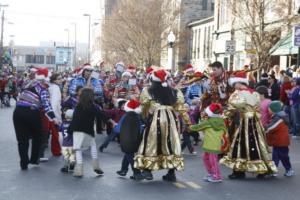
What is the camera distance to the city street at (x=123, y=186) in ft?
28.4

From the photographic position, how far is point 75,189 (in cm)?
904

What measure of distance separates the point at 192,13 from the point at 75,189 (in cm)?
4843

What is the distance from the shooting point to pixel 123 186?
930 cm

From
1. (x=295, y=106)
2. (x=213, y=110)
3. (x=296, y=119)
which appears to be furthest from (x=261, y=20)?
(x=213, y=110)

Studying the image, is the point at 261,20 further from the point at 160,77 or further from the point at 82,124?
the point at 82,124

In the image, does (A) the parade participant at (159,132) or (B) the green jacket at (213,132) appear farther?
(B) the green jacket at (213,132)

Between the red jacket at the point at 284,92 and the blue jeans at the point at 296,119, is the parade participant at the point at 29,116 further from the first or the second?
the red jacket at the point at 284,92

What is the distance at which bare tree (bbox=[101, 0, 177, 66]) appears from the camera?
1800 inches

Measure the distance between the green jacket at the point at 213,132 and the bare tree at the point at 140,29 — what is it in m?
35.9

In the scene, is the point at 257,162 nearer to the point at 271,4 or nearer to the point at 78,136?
the point at 78,136

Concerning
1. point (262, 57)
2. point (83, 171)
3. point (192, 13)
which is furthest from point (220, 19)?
point (83, 171)

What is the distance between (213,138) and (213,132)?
0.12 meters

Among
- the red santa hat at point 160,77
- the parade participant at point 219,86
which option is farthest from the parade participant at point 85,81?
the red santa hat at point 160,77

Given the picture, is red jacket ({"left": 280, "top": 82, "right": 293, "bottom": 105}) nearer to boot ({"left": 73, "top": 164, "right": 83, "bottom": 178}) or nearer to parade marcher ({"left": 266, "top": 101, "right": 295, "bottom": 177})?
parade marcher ({"left": 266, "top": 101, "right": 295, "bottom": 177})
